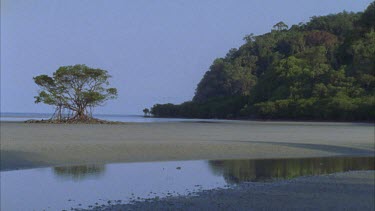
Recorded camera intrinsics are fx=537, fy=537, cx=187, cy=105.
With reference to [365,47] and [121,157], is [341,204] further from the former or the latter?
[365,47]

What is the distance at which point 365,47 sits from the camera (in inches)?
3287

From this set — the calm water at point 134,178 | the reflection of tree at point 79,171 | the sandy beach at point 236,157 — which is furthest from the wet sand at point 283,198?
the reflection of tree at point 79,171

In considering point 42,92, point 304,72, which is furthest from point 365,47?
point 42,92

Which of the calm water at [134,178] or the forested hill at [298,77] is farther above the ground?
the forested hill at [298,77]

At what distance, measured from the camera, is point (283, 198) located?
34.1 ft

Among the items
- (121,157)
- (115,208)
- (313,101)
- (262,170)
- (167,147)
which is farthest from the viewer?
(313,101)

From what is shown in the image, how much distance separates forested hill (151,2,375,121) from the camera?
244ft

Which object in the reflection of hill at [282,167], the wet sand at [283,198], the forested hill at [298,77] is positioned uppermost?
the forested hill at [298,77]

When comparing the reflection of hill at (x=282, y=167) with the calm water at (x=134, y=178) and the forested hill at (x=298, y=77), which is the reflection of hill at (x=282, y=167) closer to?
the calm water at (x=134, y=178)

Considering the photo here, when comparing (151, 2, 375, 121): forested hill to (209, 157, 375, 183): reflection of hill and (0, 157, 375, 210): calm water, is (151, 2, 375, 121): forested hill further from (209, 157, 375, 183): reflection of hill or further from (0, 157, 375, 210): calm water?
(0, 157, 375, 210): calm water

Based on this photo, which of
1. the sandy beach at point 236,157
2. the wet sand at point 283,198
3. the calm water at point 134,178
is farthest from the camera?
the calm water at point 134,178

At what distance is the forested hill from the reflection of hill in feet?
161

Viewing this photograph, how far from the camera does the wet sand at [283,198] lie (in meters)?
9.24

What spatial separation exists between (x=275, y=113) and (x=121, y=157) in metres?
62.9
